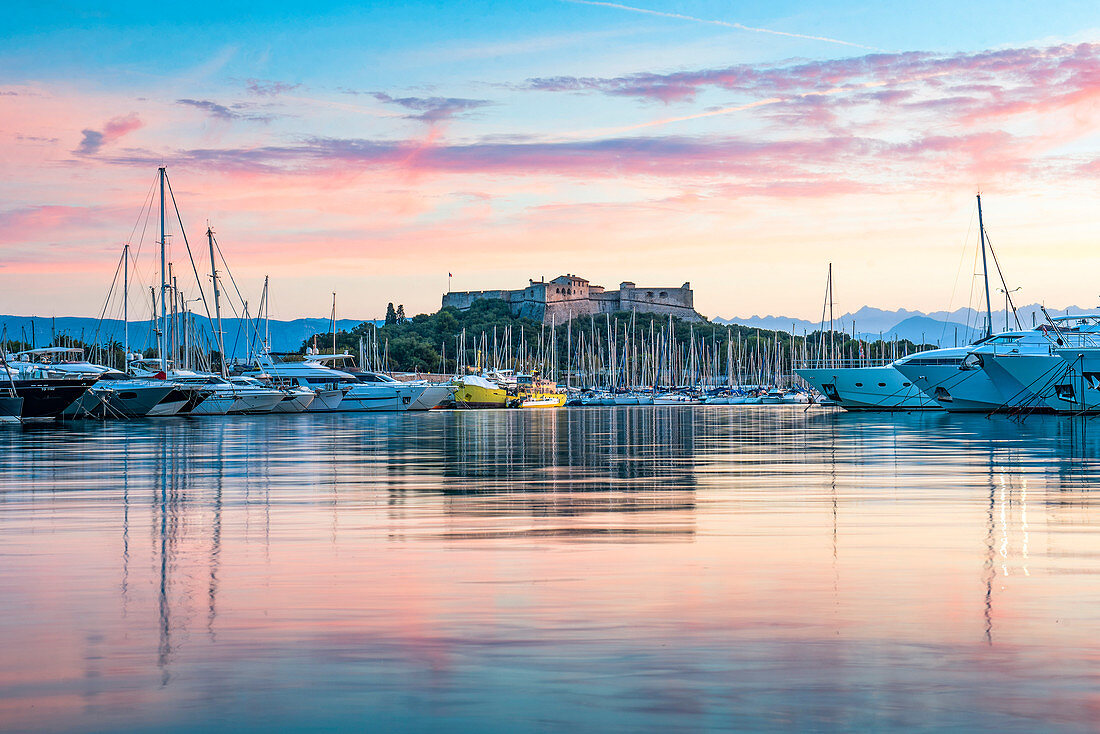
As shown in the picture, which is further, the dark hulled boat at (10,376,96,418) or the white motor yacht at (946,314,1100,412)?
the dark hulled boat at (10,376,96,418)

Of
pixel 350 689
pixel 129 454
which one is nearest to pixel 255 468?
pixel 129 454

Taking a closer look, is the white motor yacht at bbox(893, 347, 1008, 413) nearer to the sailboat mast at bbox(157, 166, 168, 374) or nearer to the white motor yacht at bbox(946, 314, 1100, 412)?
the white motor yacht at bbox(946, 314, 1100, 412)

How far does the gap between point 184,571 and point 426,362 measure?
6793 inches

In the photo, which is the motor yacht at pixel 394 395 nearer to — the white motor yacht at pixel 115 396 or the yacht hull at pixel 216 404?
the yacht hull at pixel 216 404

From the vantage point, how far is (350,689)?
5.74 metres

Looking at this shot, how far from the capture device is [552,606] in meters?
7.96

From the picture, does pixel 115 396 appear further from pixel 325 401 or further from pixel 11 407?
pixel 325 401

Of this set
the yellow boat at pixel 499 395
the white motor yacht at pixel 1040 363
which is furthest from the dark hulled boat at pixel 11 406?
the yellow boat at pixel 499 395

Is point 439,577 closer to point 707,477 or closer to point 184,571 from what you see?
point 184,571

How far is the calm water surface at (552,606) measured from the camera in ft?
17.9

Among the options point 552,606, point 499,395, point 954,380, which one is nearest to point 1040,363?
point 954,380

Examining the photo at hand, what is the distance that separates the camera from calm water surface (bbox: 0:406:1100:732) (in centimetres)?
545

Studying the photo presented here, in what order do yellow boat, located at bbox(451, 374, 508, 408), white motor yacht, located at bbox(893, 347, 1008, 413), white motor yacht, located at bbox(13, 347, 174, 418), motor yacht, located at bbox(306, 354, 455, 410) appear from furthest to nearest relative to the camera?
yellow boat, located at bbox(451, 374, 508, 408) → motor yacht, located at bbox(306, 354, 455, 410) → white motor yacht, located at bbox(13, 347, 174, 418) → white motor yacht, located at bbox(893, 347, 1008, 413)

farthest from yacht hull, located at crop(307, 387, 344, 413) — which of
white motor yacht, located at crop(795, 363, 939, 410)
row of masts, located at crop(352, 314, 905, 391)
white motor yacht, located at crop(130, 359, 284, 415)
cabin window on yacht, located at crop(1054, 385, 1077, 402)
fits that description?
row of masts, located at crop(352, 314, 905, 391)
